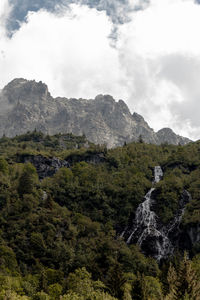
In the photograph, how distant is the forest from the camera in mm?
66188

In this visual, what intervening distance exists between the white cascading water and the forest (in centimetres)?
245

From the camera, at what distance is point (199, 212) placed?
110688 millimetres

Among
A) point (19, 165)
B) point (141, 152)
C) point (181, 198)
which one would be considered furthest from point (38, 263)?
point (141, 152)

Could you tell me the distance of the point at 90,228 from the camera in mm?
→ 111312

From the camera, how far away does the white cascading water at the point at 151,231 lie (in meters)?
107

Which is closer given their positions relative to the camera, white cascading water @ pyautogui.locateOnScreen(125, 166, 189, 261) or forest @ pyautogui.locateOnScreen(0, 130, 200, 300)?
forest @ pyautogui.locateOnScreen(0, 130, 200, 300)

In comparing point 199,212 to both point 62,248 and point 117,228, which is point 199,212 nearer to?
point 117,228

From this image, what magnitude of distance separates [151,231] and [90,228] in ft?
59.8

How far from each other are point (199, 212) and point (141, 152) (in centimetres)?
7538

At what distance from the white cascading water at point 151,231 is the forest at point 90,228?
2.45m

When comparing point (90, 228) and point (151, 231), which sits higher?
point (151, 231)

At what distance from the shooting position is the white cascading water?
106512mm

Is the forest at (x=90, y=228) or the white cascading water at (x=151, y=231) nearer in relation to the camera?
the forest at (x=90, y=228)

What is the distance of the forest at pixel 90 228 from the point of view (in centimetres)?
6619
